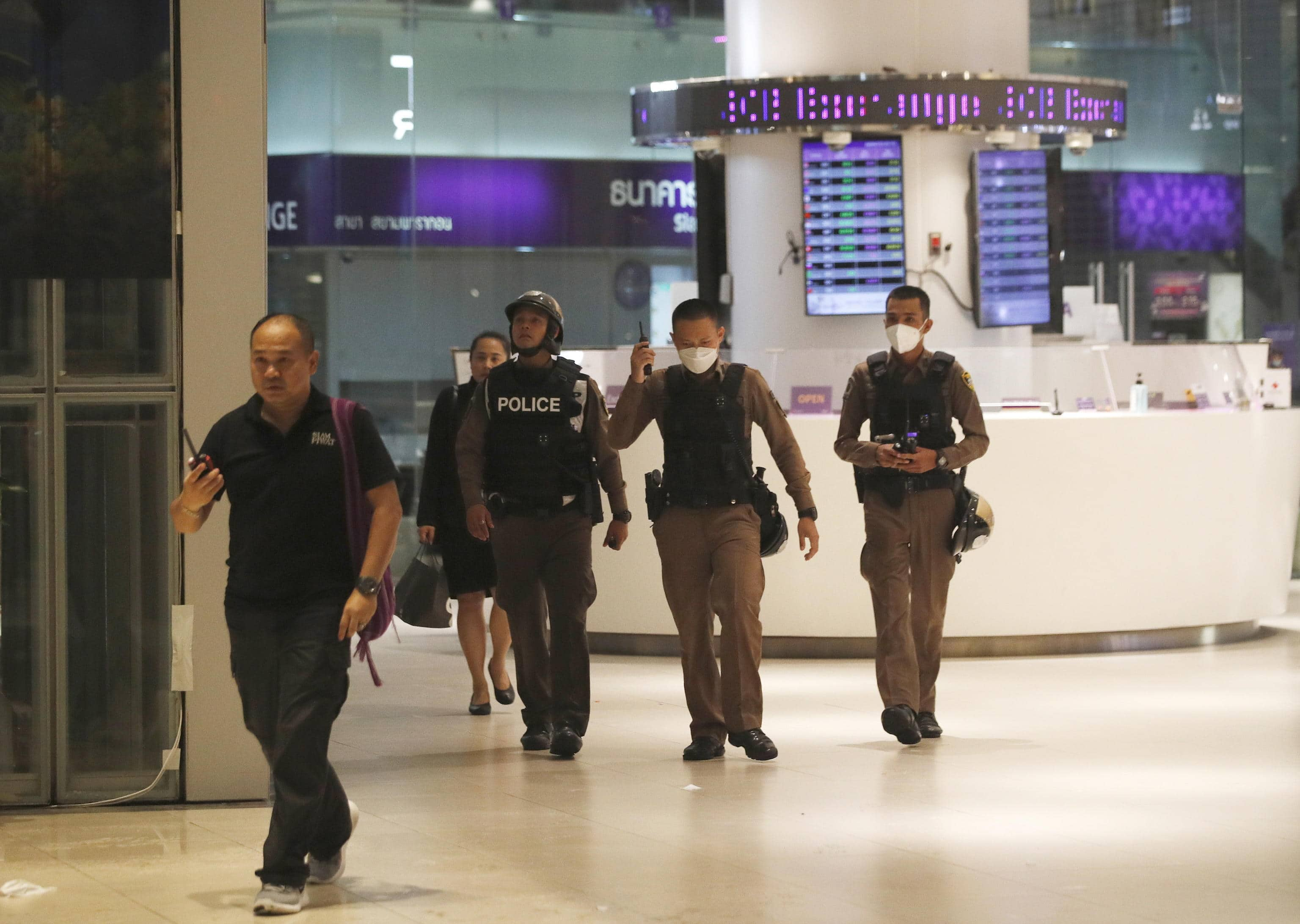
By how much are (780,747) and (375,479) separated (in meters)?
2.69

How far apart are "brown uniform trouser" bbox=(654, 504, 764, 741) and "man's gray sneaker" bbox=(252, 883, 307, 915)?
7.44 feet

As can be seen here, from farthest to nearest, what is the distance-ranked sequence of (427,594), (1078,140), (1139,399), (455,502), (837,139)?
(1078,140)
(837,139)
(1139,399)
(427,594)
(455,502)

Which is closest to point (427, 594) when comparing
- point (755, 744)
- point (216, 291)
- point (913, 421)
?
point (755, 744)

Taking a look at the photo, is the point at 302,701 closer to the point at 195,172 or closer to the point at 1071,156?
the point at 195,172

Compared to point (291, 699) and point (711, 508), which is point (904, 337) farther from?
point (291, 699)

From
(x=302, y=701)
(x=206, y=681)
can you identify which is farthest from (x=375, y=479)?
(x=206, y=681)

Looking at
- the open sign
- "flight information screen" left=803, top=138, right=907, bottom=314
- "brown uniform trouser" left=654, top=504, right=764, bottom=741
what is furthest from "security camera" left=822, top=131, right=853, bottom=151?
"brown uniform trouser" left=654, top=504, right=764, bottom=741

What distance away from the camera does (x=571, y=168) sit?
1490 cm

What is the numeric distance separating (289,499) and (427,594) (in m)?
3.39

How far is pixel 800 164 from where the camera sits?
409 inches

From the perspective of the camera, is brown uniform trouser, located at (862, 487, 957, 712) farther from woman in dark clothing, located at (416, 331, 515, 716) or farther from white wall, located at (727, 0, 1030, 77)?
white wall, located at (727, 0, 1030, 77)

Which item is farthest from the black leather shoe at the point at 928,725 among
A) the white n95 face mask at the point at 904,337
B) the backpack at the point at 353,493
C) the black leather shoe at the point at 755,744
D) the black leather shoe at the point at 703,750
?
the backpack at the point at 353,493

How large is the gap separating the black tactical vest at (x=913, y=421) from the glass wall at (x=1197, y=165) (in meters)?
10.9

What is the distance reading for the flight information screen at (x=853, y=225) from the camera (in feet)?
33.7
